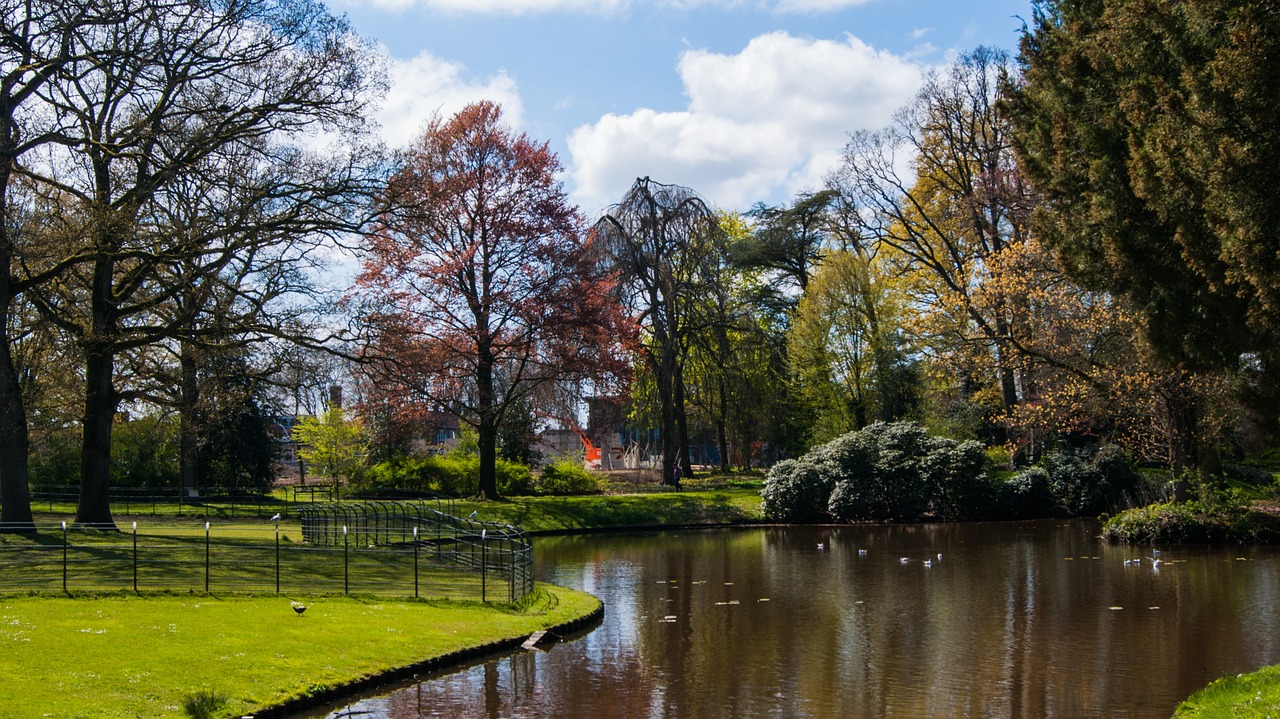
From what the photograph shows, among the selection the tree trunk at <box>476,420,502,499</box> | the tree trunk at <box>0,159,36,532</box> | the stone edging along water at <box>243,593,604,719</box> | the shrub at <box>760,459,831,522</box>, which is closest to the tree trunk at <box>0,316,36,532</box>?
the tree trunk at <box>0,159,36,532</box>

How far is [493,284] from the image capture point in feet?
128

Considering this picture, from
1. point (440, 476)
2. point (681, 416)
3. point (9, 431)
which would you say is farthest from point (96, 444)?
point (681, 416)

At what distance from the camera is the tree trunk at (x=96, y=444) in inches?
1078

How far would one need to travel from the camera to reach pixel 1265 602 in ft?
61.4

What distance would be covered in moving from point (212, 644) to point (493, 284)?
2607cm

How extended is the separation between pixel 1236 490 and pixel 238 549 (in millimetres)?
27241

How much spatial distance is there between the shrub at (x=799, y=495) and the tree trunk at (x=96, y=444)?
2213 cm

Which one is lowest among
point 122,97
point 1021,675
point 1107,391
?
point 1021,675

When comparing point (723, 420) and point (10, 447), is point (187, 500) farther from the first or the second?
point (723, 420)

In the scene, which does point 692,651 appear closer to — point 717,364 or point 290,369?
point 290,369

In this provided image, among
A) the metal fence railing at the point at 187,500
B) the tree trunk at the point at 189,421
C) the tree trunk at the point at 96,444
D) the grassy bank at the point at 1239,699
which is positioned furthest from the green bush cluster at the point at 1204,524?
the tree trunk at the point at 96,444

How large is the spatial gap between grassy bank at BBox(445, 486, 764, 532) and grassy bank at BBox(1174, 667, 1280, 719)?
2622 cm

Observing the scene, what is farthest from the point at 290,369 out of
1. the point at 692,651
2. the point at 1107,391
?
the point at 1107,391

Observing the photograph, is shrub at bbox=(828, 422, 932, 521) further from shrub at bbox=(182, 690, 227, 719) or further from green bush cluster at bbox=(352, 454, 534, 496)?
shrub at bbox=(182, 690, 227, 719)
